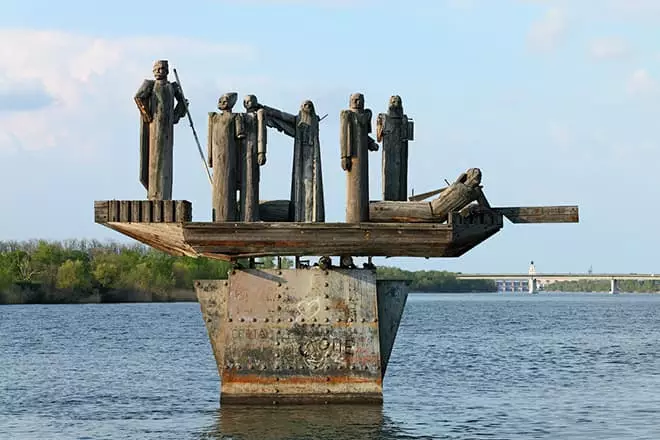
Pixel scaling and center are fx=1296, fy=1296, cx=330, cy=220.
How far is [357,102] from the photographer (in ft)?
69.5

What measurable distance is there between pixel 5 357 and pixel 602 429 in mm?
25539

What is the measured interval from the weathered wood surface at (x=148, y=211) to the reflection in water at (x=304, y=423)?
10.4 feet

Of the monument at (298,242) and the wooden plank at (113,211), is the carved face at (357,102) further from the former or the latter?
the wooden plank at (113,211)

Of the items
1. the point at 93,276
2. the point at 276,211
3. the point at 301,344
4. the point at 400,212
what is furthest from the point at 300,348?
the point at 93,276

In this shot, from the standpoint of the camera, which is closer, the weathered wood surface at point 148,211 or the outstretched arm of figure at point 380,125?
the weathered wood surface at point 148,211

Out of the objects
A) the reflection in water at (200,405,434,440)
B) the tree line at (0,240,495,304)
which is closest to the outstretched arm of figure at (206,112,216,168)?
the reflection in water at (200,405,434,440)

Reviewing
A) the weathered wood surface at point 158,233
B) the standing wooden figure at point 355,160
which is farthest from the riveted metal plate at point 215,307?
the standing wooden figure at point 355,160

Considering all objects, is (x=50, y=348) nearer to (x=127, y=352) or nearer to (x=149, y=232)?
(x=127, y=352)

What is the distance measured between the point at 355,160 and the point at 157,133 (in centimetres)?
322

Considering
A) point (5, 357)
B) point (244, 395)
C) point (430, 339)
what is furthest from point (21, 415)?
point (430, 339)

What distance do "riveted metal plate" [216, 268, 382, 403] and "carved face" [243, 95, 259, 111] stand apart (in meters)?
2.75

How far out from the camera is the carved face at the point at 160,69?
68.9ft

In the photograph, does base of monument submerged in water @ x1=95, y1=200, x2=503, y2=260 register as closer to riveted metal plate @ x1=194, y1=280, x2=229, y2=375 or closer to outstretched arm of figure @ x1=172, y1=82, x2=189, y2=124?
riveted metal plate @ x1=194, y1=280, x2=229, y2=375

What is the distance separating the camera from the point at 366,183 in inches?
827
